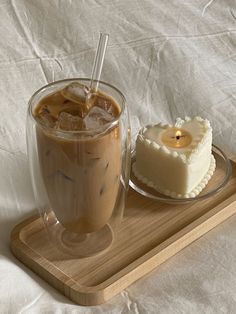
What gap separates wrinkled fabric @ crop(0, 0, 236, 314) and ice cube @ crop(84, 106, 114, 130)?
197mm

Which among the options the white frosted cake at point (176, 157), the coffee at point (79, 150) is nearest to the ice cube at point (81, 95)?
the coffee at point (79, 150)

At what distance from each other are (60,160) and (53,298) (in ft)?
0.48

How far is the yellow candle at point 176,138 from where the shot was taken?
1030mm

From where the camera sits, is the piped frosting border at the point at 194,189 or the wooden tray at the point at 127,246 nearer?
the wooden tray at the point at 127,246

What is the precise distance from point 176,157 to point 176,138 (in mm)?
39

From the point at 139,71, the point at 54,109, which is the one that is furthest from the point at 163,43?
the point at 54,109

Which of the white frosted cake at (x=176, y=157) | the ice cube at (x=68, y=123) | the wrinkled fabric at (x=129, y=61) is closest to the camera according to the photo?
the ice cube at (x=68, y=123)

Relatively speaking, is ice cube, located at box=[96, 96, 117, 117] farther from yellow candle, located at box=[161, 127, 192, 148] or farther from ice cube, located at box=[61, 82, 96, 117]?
yellow candle, located at box=[161, 127, 192, 148]

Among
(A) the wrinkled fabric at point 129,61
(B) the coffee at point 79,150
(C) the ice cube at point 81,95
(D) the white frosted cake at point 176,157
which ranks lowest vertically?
(A) the wrinkled fabric at point 129,61

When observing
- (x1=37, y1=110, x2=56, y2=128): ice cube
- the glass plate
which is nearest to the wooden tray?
the glass plate

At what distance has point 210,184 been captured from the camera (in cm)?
106

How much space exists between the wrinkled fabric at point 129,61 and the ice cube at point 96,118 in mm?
197

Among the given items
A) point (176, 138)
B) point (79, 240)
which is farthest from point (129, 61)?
point (79, 240)

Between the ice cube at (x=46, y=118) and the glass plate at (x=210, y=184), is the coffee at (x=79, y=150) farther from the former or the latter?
the glass plate at (x=210, y=184)
